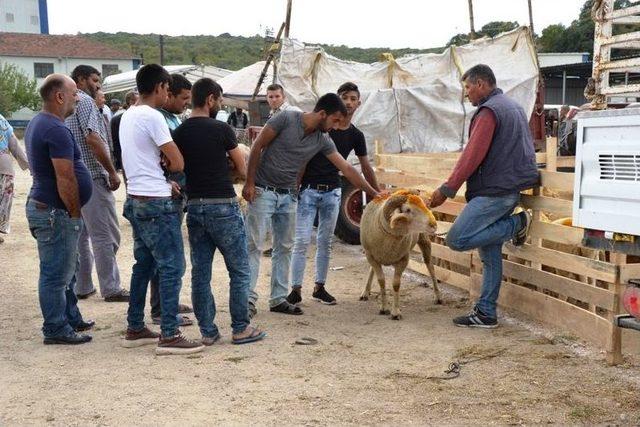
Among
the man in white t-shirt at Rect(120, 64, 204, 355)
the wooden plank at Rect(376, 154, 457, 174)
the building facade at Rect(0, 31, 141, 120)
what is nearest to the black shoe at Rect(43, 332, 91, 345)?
the man in white t-shirt at Rect(120, 64, 204, 355)

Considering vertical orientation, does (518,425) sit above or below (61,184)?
below

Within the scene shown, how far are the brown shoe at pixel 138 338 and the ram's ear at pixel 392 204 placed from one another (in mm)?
2158

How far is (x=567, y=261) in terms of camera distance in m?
6.08

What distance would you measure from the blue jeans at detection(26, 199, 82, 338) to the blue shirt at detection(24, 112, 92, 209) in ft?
0.35

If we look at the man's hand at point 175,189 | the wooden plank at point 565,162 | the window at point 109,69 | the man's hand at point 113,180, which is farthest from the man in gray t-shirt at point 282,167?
the window at point 109,69

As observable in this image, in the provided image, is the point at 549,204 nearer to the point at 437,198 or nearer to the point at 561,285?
the point at 561,285

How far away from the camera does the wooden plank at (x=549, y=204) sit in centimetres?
604

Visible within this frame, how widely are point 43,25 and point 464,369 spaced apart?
283 feet

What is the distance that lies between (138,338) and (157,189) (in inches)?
48.5

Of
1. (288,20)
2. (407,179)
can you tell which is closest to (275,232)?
(407,179)

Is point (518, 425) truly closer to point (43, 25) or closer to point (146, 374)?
point (146, 374)

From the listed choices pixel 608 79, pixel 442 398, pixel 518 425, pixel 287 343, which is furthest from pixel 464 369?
pixel 608 79

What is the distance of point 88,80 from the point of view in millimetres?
7262

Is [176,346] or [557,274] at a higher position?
[557,274]
